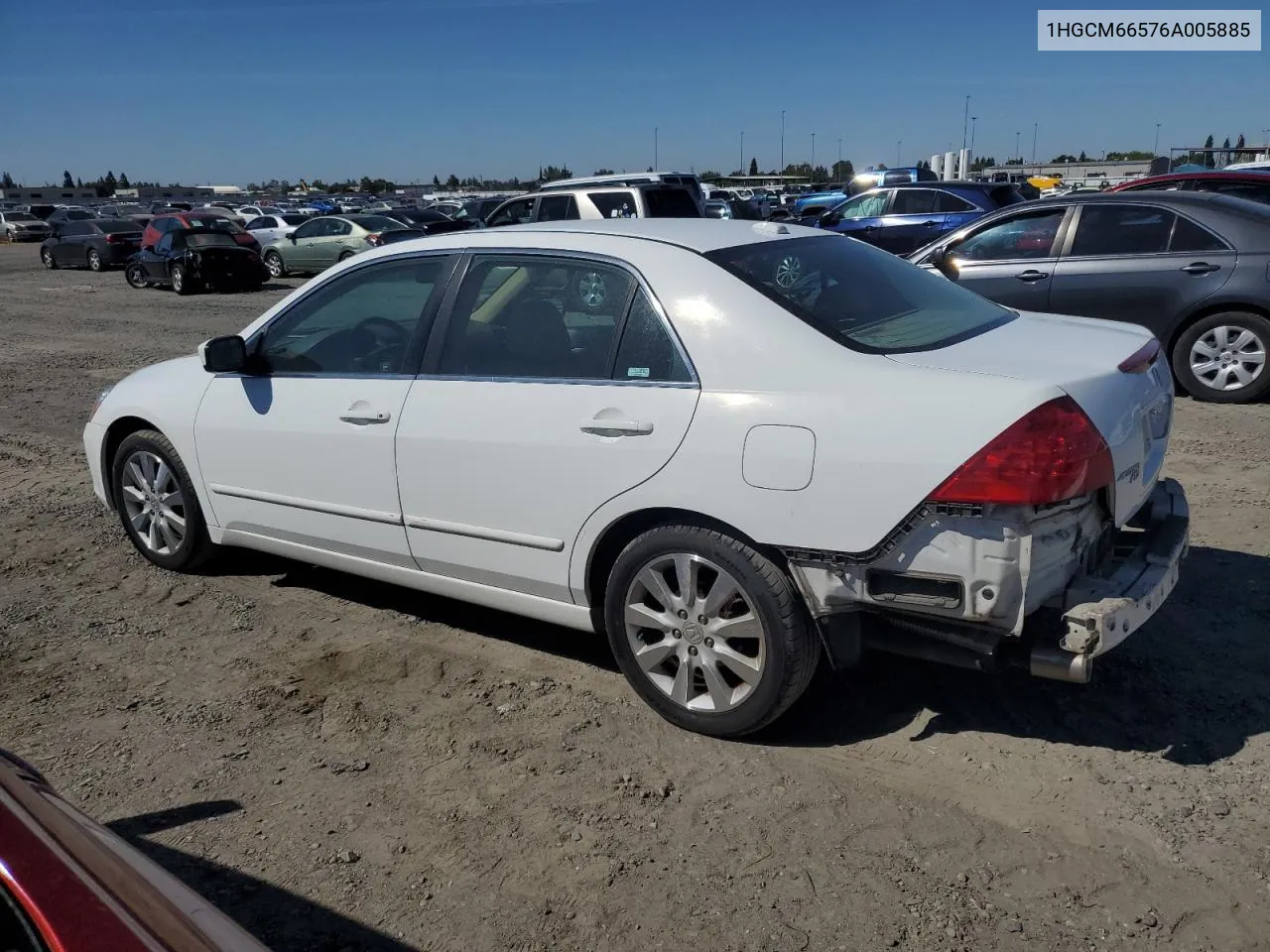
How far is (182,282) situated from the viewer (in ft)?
67.5

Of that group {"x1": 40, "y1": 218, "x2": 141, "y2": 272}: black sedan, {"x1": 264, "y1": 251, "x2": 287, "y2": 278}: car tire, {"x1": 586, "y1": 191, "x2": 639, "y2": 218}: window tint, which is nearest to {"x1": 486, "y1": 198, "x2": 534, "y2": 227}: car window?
{"x1": 586, "y1": 191, "x2": 639, "y2": 218}: window tint

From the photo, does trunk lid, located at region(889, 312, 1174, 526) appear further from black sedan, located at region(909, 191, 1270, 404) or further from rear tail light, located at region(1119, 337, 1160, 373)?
black sedan, located at region(909, 191, 1270, 404)

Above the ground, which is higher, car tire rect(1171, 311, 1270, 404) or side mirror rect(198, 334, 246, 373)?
side mirror rect(198, 334, 246, 373)

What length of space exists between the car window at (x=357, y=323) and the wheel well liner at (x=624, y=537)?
3.52 feet

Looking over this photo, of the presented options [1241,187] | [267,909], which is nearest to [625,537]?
[267,909]

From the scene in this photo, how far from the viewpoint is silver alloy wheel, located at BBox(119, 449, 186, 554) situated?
498cm

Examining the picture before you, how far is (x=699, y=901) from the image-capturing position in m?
2.75

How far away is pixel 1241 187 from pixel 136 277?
68.5 feet

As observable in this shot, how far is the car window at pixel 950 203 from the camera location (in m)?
16.5

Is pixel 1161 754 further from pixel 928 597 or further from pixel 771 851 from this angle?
pixel 771 851

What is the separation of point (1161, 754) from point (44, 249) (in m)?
33.3

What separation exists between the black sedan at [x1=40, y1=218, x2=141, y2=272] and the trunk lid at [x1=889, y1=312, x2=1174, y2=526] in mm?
28332

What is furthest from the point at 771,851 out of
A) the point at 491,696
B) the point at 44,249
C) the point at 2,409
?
the point at 44,249

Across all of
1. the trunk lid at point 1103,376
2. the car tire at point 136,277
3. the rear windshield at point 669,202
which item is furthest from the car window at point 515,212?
the trunk lid at point 1103,376
